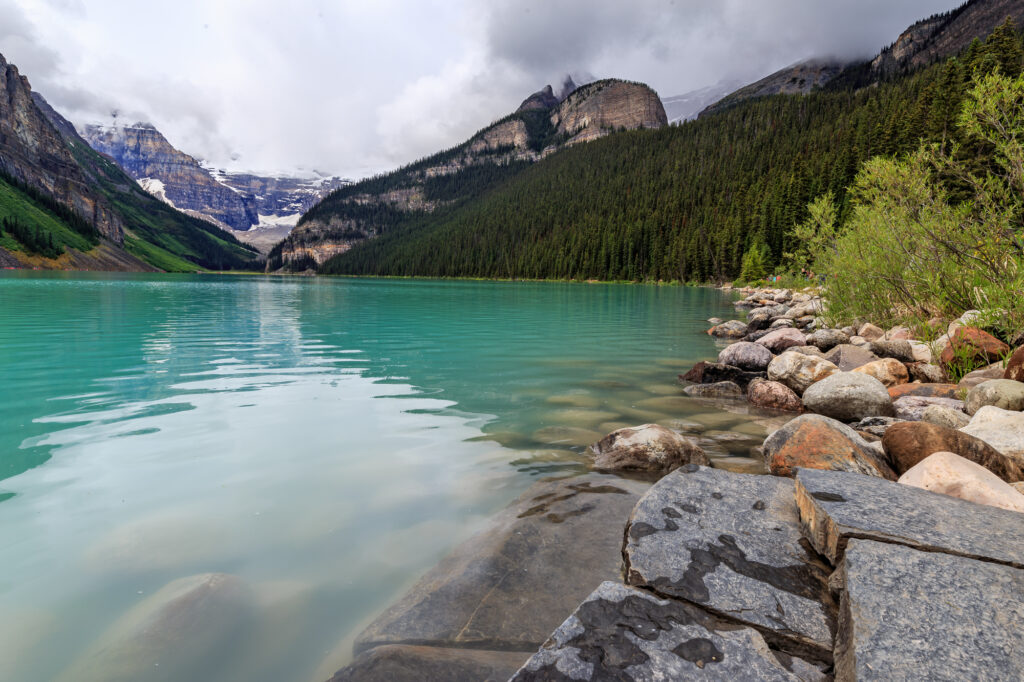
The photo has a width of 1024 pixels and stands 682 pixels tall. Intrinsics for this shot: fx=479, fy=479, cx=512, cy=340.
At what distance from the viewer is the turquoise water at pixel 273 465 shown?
357 centimetres

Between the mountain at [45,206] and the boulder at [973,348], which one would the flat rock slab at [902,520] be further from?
the mountain at [45,206]

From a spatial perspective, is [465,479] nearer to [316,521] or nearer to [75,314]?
[316,521]

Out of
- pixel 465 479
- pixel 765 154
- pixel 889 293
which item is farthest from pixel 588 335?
pixel 765 154

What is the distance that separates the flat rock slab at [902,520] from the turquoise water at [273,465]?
2.92 m

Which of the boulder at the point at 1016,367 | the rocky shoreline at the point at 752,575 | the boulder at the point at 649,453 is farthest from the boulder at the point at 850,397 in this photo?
the boulder at the point at 649,453

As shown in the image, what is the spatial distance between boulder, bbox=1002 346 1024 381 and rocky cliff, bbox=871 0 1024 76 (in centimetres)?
20592

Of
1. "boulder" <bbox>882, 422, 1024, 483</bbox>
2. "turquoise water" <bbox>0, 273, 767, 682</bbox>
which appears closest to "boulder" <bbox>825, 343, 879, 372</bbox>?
"turquoise water" <bbox>0, 273, 767, 682</bbox>

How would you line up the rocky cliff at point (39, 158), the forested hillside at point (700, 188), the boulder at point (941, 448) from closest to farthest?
the boulder at point (941, 448) < the forested hillside at point (700, 188) < the rocky cliff at point (39, 158)

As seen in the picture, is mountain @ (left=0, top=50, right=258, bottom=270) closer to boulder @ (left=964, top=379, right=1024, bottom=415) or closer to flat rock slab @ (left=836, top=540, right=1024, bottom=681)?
flat rock slab @ (left=836, top=540, right=1024, bottom=681)

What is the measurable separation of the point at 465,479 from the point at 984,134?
10888mm

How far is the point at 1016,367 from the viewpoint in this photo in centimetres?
695

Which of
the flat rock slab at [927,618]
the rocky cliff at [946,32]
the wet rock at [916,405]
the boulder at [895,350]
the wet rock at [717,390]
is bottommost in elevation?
the wet rock at [717,390]

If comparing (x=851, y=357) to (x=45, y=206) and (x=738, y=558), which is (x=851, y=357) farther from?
(x=45, y=206)

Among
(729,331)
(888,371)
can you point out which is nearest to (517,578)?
(888,371)
